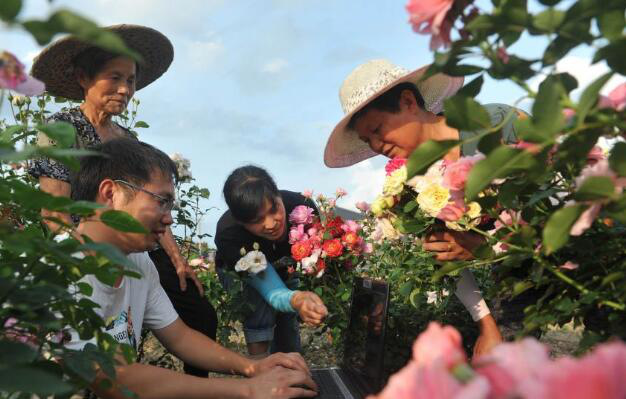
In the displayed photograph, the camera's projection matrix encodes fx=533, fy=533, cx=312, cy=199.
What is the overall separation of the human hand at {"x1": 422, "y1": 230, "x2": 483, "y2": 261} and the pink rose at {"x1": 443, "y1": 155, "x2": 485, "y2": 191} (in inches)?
21.8

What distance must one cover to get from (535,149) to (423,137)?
1.58 meters

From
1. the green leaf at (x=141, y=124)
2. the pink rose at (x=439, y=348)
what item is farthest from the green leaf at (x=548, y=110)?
the green leaf at (x=141, y=124)

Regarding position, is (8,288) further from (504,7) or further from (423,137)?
(423,137)

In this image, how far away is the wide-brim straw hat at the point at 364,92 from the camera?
2053 mm

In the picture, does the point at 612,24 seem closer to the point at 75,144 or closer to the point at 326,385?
the point at 326,385

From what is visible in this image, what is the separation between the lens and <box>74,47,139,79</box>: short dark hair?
234 centimetres

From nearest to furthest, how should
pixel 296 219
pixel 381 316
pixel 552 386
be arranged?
pixel 552 386
pixel 381 316
pixel 296 219

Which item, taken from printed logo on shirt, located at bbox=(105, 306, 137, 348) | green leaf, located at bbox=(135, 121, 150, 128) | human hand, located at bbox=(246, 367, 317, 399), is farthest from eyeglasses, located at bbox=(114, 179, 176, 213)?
green leaf, located at bbox=(135, 121, 150, 128)

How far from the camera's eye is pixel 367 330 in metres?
1.87

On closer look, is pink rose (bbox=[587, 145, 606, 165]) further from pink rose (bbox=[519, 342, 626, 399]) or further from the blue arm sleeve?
the blue arm sleeve

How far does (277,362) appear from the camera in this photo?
5.16 feet

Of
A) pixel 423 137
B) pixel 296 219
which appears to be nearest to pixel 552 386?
pixel 423 137

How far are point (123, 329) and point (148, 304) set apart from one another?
30 centimetres

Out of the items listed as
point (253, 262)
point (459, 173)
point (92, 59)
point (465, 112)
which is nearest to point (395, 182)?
point (459, 173)
